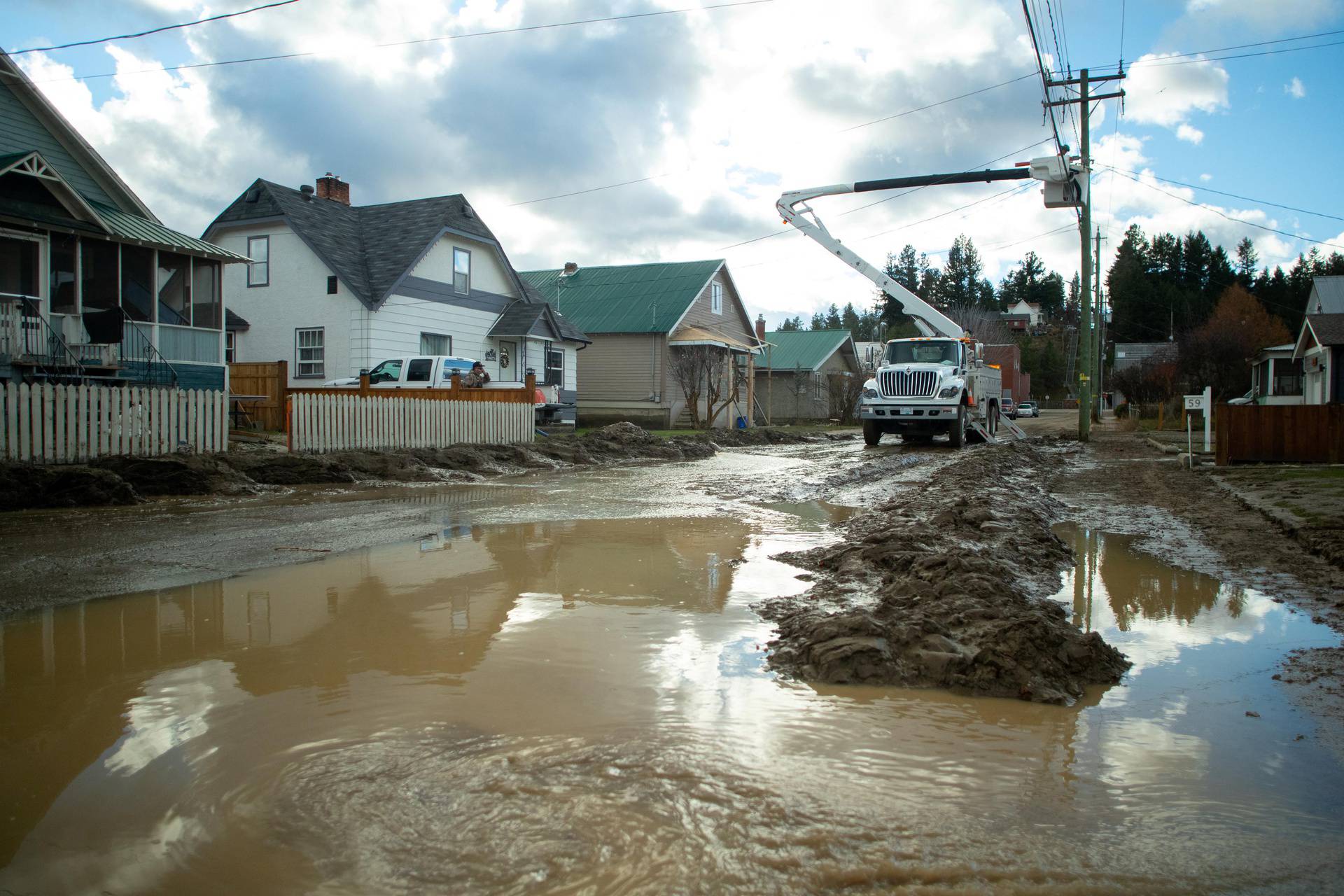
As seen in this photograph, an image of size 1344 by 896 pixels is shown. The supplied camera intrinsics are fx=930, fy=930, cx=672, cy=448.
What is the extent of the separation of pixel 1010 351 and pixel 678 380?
50.9 meters

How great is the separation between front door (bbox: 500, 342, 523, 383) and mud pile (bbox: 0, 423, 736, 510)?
904 centimetres

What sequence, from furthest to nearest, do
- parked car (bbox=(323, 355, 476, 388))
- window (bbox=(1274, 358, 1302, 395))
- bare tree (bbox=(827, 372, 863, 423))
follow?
bare tree (bbox=(827, 372, 863, 423)), window (bbox=(1274, 358, 1302, 395)), parked car (bbox=(323, 355, 476, 388))

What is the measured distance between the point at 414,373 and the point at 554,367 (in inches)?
372

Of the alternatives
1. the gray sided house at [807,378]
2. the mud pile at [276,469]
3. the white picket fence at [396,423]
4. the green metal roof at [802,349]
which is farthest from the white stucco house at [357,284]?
the green metal roof at [802,349]

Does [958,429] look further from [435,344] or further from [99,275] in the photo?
[99,275]

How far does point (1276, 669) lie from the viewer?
4910 millimetres

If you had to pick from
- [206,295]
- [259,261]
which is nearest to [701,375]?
[259,261]

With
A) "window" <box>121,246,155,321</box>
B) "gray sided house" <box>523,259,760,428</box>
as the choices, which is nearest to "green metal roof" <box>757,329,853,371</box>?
"gray sided house" <box>523,259,760,428</box>

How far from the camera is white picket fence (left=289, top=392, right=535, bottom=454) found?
609 inches

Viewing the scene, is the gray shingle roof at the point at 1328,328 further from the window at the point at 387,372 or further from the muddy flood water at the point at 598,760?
the muddy flood water at the point at 598,760

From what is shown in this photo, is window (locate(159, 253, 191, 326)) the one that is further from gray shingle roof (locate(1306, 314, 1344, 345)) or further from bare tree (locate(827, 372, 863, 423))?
gray shingle roof (locate(1306, 314, 1344, 345))

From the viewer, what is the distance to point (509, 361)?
30.0 meters

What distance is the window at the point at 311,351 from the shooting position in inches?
997

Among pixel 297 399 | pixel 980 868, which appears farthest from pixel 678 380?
pixel 980 868
